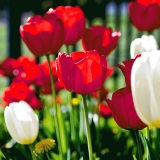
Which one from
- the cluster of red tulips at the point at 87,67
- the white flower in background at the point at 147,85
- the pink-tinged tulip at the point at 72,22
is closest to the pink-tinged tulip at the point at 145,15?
the cluster of red tulips at the point at 87,67

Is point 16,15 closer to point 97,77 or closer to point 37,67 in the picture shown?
point 37,67

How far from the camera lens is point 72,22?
1141 mm

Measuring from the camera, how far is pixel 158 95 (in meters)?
0.67

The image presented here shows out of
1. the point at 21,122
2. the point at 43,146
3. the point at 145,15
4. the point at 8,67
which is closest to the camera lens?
the point at 21,122

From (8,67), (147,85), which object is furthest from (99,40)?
(8,67)

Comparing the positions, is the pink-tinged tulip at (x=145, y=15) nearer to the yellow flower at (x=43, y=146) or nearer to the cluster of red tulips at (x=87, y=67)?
the cluster of red tulips at (x=87, y=67)

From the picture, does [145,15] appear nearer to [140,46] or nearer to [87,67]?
[140,46]

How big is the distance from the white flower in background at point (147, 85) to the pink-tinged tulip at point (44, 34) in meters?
0.40

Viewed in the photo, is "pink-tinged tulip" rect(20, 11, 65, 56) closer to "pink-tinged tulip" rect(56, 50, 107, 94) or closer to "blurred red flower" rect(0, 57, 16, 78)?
"pink-tinged tulip" rect(56, 50, 107, 94)

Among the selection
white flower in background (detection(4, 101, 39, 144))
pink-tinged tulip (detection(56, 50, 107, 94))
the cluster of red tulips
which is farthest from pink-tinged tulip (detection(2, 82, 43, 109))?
pink-tinged tulip (detection(56, 50, 107, 94))

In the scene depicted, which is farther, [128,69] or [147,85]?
[128,69]

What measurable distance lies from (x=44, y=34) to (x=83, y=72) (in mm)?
251

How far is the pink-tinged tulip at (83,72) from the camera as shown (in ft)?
2.79

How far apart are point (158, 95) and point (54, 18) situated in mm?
441
